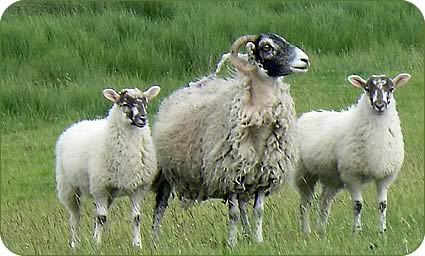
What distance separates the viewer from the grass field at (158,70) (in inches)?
380

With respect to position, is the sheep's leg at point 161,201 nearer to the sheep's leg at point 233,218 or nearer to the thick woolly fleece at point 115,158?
the thick woolly fleece at point 115,158

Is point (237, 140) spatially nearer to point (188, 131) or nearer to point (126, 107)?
point (188, 131)

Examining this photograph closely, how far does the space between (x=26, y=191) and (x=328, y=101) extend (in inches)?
167

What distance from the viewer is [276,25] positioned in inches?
451

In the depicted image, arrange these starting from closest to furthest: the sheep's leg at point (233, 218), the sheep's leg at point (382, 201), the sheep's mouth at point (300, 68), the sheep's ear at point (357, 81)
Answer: the sheep's mouth at point (300, 68)
the sheep's leg at point (233, 218)
the sheep's leg at point (382, 201)
the sheep's ear at point (357, 81)

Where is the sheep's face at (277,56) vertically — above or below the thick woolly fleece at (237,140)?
above

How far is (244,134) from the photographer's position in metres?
8.54

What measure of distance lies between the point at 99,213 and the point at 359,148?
7.38 feet

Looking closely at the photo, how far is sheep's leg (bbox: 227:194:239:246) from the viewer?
848 cm

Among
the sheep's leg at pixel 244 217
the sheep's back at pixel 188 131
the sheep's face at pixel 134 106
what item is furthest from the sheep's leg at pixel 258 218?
the sheep's face at pixel 134 106

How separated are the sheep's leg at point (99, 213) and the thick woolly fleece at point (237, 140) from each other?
622 mm

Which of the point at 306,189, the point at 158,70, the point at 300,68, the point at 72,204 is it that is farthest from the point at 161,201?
the point at 158,70

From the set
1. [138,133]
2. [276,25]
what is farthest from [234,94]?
[276,25]

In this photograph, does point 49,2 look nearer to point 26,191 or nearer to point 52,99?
point 52,99
